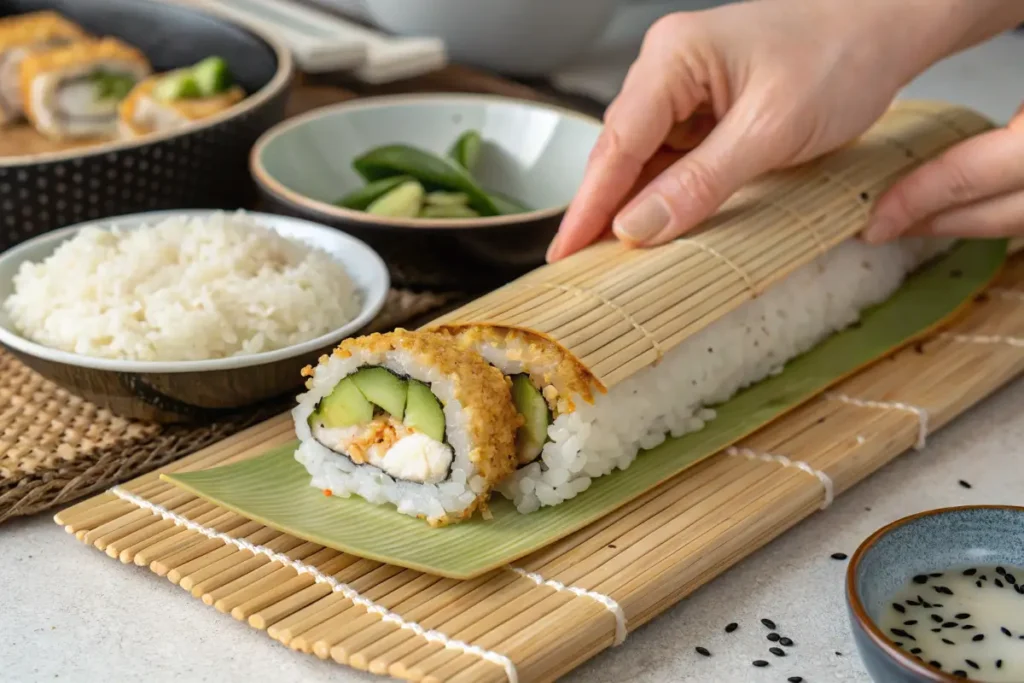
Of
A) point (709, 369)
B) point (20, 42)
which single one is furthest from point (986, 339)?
point (20, 42)

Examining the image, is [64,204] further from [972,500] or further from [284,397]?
[972,500]

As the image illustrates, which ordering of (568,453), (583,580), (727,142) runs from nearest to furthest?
(583,580)
(568,453)
(727,142)

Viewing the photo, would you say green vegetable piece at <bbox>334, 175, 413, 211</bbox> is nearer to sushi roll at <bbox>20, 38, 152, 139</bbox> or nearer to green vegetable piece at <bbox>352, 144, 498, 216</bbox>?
green vegetable piece at <bbox>352, 144, 498, 216</bbox>

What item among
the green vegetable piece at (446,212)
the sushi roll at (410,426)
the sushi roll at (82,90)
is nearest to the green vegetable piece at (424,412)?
the sushi roll at (410,426)

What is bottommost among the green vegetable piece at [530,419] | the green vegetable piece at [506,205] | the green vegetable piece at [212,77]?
the green vegetable piece at [530,419]

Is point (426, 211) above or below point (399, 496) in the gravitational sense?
above

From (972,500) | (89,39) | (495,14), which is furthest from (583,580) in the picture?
(89,39)

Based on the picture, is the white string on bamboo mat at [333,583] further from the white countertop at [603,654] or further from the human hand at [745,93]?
the human hand at [745,93]
